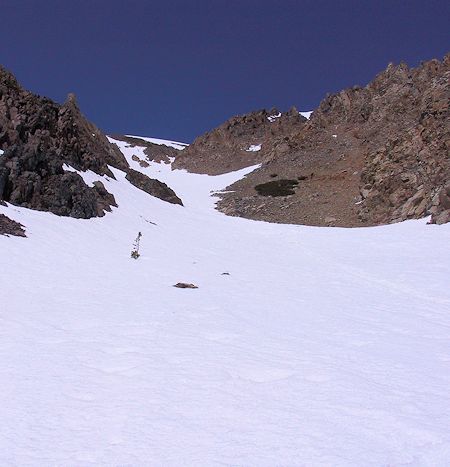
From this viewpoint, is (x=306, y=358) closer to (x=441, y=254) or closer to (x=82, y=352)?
(x=82, y=352)

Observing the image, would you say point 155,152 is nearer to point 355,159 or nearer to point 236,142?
point 236,142

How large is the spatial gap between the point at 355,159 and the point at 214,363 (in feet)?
164

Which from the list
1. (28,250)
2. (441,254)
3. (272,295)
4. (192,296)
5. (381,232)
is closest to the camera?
(192,296)

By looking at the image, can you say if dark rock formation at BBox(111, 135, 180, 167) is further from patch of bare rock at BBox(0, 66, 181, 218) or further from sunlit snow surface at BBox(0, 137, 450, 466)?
sunlit snow surface at BBox(0, 137, 450, 466)

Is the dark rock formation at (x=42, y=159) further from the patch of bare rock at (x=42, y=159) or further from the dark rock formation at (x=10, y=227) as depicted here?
the dark rock formation at (x=10, y=227)

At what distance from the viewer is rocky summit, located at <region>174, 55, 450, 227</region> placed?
3425cm

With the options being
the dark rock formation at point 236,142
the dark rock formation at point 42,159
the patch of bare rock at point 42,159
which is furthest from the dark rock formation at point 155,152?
the dark rock formation at point 42,159

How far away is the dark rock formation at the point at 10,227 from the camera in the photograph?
13642 mm

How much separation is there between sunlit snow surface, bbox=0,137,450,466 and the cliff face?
16.3 m

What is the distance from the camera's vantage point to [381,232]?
25688 mm

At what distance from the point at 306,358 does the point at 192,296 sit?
428 cm

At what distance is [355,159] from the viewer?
51938 millimetres

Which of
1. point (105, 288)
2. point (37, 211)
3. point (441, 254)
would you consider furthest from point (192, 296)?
point (441, 254)

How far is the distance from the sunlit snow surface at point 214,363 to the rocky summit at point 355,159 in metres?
16.4
